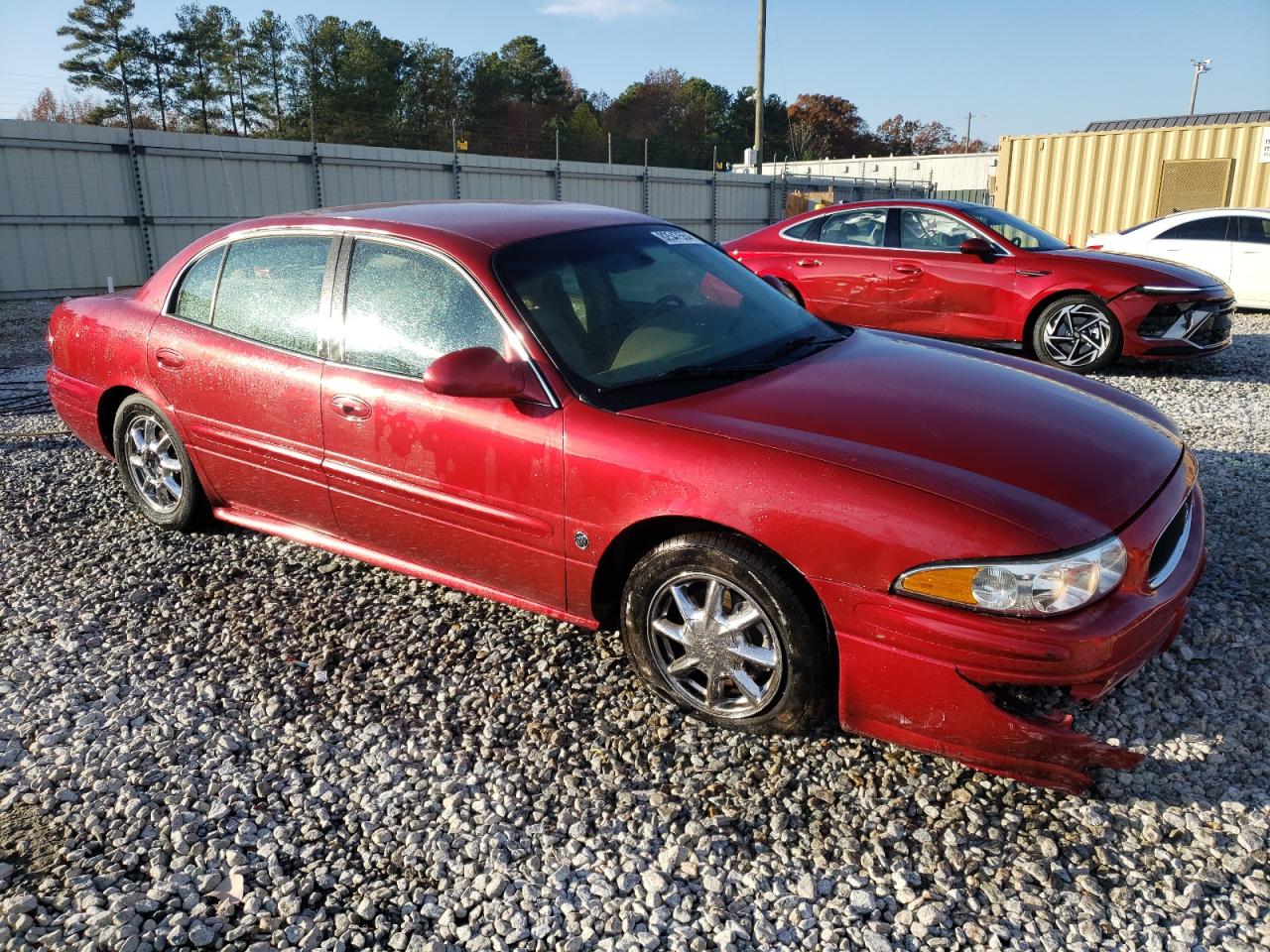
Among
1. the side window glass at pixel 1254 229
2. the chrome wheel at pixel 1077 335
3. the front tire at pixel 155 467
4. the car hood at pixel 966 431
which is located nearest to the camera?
the car hood at pixel 966 431

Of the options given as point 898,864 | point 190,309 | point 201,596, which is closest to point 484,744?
point 898,864

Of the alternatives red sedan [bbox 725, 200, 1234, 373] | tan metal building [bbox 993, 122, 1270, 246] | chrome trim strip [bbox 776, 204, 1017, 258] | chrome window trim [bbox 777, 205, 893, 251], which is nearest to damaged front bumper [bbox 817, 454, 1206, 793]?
red sedan [bbox 725, 200, 1234, 373]

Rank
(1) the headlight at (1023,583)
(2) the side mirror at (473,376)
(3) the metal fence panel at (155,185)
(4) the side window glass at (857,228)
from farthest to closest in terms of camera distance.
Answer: (3) the metal fence panel at (155,185) → (4) the side window glass at (857,228) → (2) the side mirror at (473,376) → (1) the headlight at (1023,583)

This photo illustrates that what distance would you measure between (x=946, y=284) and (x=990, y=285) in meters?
0.38

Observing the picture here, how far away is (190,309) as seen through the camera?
4066mm

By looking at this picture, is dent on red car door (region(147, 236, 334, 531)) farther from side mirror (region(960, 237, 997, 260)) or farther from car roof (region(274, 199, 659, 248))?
side mirror (region(960, 237, 997, 260))

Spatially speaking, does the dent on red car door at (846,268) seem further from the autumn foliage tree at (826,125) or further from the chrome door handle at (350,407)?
the autumn foliage tree at (826,125)

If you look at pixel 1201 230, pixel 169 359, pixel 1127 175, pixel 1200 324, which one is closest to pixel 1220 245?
pixel 1201 230

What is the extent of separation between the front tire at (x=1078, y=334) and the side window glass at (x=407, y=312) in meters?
→ 6.01

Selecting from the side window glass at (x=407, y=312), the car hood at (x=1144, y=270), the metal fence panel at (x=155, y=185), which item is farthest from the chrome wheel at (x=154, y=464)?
the metal fence panel at (x=155, y=185)

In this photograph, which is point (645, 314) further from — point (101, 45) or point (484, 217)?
point (101, 45)

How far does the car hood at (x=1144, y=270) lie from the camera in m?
7.29

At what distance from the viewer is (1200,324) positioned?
24.2 feet

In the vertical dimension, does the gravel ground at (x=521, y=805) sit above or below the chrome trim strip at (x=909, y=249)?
below
